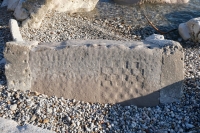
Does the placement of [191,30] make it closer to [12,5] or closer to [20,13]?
[20,13]

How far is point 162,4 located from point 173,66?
19.2 feet

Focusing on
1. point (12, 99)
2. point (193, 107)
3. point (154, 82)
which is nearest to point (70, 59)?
point (12, 99)

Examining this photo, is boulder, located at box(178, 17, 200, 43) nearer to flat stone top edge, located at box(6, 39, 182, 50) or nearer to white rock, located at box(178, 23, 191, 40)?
white rock, located at box(178, 23, 191, 40)

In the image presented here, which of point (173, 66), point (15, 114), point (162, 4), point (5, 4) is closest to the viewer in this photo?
point (15, 114)

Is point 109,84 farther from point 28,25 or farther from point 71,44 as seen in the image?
point 28,25

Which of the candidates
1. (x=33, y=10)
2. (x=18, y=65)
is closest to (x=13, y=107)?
(x=18, y=65)

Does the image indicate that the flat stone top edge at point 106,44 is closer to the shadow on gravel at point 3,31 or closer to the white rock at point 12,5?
the shadow on gravel at point 3,31

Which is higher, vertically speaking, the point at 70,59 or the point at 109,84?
the point at 70,59

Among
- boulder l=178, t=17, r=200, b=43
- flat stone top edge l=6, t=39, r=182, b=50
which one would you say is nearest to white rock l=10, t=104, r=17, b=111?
flat stone top edge l=6, t=39, r=182, b=50

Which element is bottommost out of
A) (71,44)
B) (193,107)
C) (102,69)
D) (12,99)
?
(193,107)

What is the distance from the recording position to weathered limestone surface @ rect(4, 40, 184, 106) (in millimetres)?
4168

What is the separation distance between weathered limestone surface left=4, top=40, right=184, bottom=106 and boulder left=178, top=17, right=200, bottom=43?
9.72 feet

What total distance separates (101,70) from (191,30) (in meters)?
3.69

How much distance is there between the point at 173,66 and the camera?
4.18m
